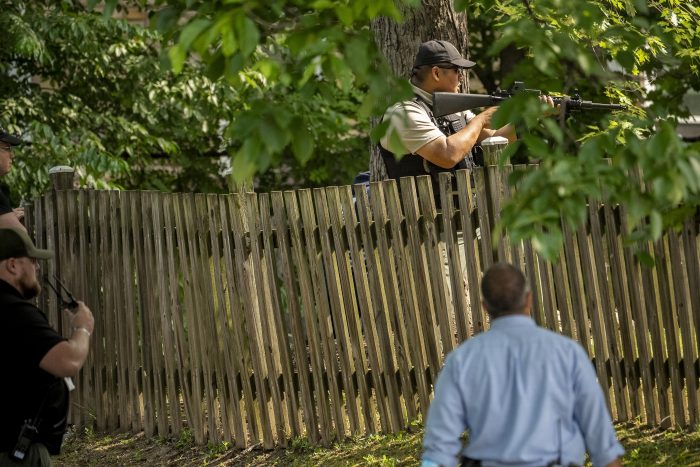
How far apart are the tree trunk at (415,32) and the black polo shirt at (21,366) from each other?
387 cm

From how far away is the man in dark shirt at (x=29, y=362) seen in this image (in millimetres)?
4988

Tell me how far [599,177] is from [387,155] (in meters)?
3.40

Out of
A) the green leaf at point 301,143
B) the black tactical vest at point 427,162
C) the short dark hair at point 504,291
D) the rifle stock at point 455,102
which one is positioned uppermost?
the rifle stock at point 455,102

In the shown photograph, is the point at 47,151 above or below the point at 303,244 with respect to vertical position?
above

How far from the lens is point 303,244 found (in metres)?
6.88

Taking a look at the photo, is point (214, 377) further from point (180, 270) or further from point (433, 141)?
point (433, 141)

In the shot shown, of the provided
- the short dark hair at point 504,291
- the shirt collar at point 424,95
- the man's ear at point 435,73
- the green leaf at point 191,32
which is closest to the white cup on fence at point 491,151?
the shirt collar at point 424,95

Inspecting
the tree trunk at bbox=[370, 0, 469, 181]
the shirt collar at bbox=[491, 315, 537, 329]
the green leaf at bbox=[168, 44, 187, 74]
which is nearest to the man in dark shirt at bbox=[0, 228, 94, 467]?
the green leaf at bbox=[168, 44, 187, 74]

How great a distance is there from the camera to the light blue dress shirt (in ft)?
12.7

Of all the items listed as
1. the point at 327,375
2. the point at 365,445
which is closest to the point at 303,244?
the point at 327,375

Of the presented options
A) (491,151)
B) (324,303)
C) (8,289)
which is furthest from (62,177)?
(491,151)

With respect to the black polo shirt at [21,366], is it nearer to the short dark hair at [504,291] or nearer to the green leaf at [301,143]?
the green leaf at [301,143]

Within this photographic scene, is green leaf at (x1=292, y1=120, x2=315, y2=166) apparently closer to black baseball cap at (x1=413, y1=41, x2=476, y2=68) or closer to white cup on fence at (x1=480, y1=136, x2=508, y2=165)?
white cup on fence at (x1=480, y1=136, x2=508, y2=165)

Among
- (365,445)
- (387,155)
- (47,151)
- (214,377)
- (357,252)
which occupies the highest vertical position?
(47,151)
